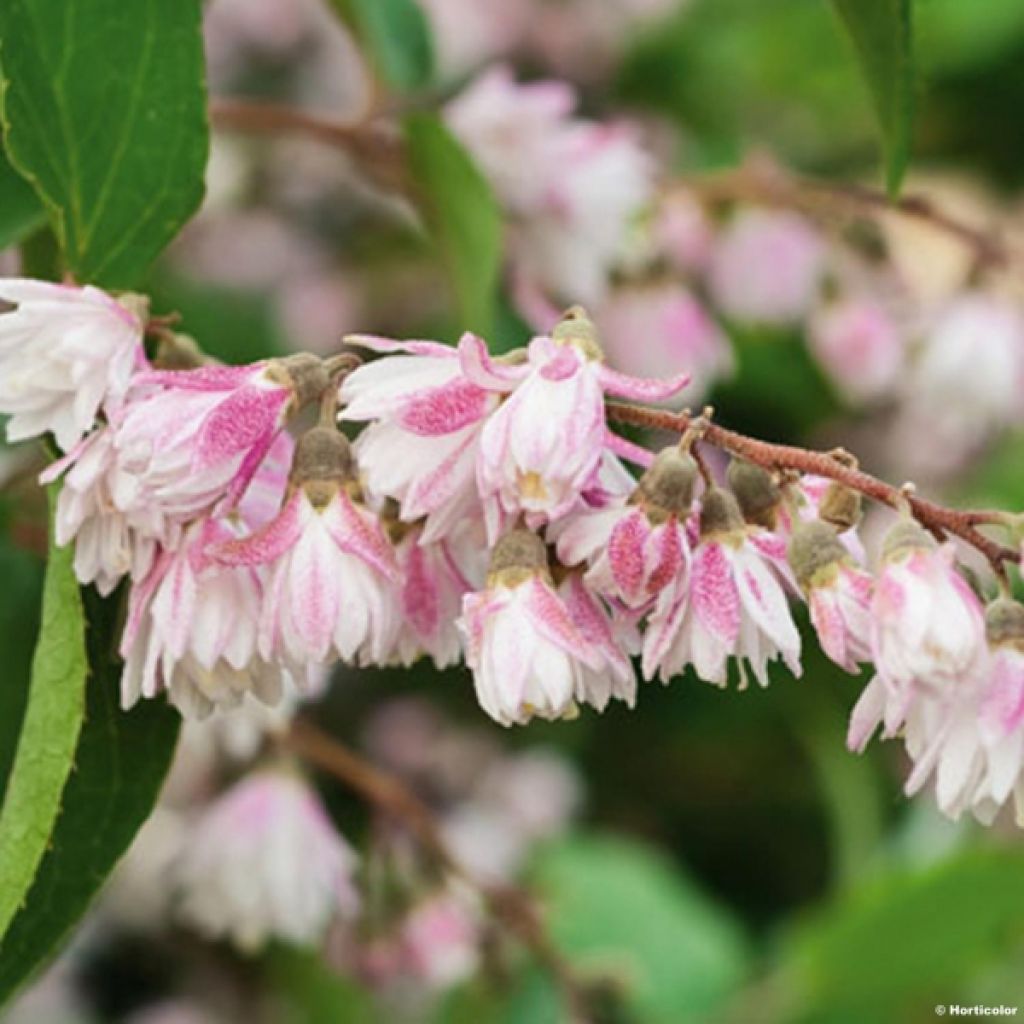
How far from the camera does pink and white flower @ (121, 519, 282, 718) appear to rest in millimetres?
630

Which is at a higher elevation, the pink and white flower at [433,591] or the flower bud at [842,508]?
the flower bud at [842,508]

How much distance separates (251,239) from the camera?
1.97 metres

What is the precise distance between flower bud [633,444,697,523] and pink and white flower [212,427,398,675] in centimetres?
9

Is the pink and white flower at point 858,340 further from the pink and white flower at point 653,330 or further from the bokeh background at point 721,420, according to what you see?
the pink and white flower at point 653,330

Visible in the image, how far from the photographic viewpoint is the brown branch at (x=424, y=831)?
3.63 feet

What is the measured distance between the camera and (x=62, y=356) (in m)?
0.65

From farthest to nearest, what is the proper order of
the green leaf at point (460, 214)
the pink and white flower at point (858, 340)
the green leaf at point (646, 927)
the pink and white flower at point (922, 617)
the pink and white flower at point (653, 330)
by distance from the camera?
the green leaf at point (646, 927) → the pink and white flower at point (858, 340) → the pink and white flower at point (653, 330) → the green leaf at point (460, 214) → the pink and white flower at point (922, 617)

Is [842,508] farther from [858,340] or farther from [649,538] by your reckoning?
[858,340]

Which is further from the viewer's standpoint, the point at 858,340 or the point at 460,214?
the point at 858,340

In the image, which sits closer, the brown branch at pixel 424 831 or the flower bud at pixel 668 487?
the flower bud at pixel 668 487

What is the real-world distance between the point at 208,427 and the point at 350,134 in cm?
51

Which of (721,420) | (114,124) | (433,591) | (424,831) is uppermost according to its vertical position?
(114,124)

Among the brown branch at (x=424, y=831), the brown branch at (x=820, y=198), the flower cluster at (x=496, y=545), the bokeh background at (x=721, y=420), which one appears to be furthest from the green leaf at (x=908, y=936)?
the flower cluster at (x=496, y=545)

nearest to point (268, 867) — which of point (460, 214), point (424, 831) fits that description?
point (424, 831)
